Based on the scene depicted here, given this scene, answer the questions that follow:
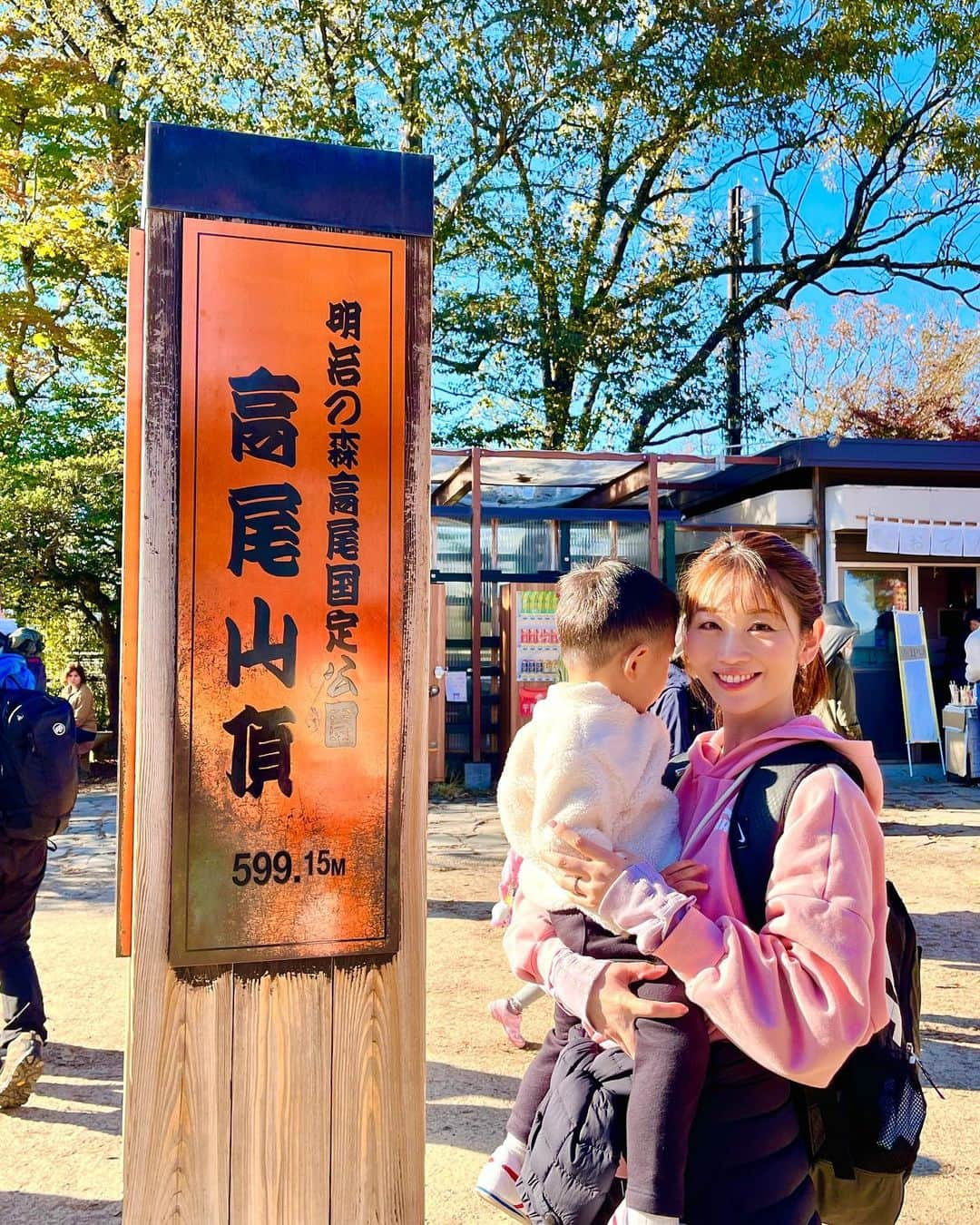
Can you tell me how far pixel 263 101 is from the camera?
13.3 metres

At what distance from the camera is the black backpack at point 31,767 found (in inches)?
141

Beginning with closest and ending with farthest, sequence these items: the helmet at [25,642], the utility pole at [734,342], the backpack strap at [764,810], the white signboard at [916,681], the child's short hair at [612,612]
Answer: the backpack strap at [764,810] < the child's short hair at [612,612] < the helmet at [25,642] < the white signboard at [916,681] < the utility pole at [734,342]

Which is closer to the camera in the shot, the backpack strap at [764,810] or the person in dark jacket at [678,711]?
the backpack strap at [764,810]

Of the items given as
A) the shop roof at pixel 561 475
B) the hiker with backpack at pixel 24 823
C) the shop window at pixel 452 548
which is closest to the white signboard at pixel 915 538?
the shop roof at pixel 561 475

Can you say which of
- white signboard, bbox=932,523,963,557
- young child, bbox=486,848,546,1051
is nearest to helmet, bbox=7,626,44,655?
young child, bbox=486,848,546,1051

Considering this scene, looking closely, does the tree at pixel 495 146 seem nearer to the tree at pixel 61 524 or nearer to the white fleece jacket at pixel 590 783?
the tree at pixel 61 524

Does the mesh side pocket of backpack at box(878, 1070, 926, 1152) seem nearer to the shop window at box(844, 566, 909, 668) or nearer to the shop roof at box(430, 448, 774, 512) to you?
the shop roof at box(430, 448, 774, 512)

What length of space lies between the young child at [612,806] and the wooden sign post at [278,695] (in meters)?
0.35

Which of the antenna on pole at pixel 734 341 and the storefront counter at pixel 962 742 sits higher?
the antenna on pole at pixel 734 341

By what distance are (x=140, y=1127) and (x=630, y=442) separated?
1408 centimetres

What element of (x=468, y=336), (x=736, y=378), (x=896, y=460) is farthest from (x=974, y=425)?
(x=468, y=336)

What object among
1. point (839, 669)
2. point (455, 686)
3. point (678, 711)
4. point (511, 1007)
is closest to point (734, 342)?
point (455, 686)

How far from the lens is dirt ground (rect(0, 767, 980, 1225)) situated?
2.98m

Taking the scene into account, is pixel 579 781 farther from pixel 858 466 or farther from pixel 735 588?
pixel 858 466
